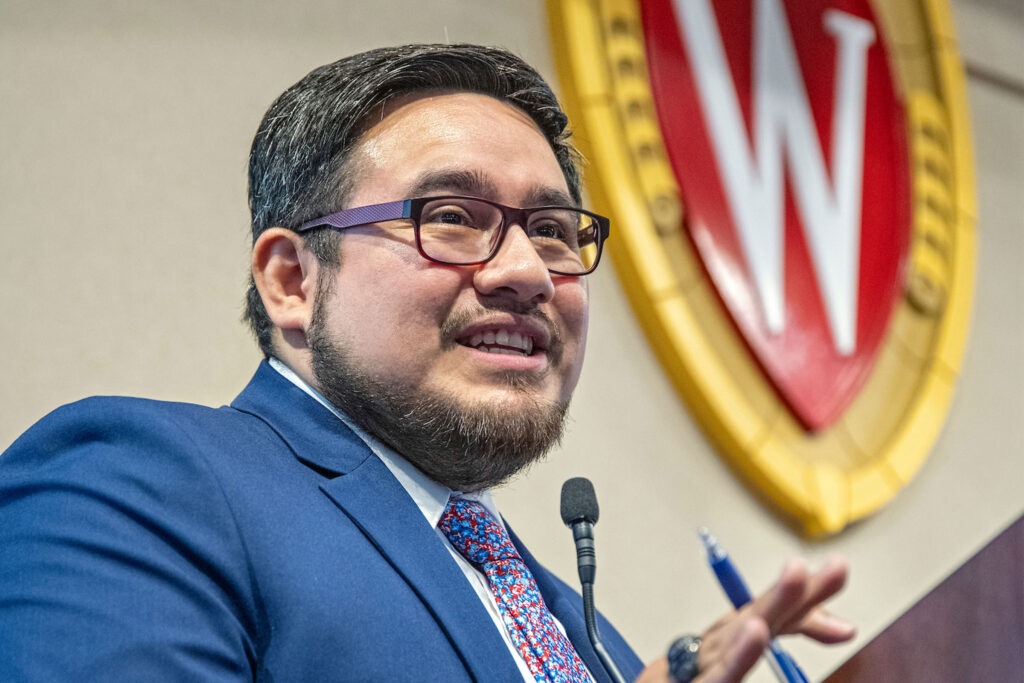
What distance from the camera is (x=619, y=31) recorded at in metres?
2.82

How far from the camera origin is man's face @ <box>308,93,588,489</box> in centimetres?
137

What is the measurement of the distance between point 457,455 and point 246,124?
3.74 feet

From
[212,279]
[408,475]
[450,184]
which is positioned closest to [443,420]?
[408,475]

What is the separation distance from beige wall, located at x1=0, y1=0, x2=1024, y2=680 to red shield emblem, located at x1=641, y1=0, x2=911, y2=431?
0.35 metres

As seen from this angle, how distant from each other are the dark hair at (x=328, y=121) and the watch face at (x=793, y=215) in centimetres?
112

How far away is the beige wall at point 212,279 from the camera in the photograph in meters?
1.97

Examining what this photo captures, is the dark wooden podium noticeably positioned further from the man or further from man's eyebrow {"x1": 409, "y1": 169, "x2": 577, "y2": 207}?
man's eyebrow {"x1": 409, "y1": 169, "x2": 577, "y2": 207}

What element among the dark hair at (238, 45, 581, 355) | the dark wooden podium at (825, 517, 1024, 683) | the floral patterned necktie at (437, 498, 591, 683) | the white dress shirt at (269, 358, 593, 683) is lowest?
the dark wooden podium at (825, 517, 1024, 683)

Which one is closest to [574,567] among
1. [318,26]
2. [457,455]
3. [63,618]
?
[457,455]

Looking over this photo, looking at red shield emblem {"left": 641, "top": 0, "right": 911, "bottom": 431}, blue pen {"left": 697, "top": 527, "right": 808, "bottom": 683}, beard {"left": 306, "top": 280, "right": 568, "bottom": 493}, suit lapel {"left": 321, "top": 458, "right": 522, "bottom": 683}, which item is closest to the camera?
blue pen {"left": 697, "top": 527, "right": 808, "bottom": 683}

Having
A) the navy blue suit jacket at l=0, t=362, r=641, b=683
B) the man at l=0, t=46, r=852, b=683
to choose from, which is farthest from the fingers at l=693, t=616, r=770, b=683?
the navy blue suit jacket at l=0, t=362, r=641, b=683

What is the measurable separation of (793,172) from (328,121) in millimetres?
1902

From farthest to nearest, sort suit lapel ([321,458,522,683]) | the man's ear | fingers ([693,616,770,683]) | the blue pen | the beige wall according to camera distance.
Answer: the beige wall < the man's ear < suit lapel ([321,458,522,683]) < the blue pen < fingers ([693,616,770,683])

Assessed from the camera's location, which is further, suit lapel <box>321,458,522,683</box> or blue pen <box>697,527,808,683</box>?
suit lapel <box>321,458,522,683</box>
